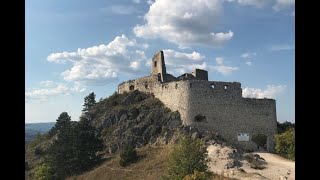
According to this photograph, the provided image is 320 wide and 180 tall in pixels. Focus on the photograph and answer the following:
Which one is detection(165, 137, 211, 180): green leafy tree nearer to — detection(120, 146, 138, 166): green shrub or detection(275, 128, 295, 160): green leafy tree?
detection(120, 146, 138, 166): green shrub

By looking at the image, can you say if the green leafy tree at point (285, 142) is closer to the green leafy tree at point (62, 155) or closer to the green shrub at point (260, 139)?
the green shrub at point (260, 139)

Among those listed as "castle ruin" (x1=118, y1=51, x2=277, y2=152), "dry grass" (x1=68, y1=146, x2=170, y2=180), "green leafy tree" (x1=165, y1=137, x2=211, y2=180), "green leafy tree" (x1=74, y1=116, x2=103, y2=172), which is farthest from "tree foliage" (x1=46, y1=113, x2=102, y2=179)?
"green leafy tree" (x1=165, y1=137, x2=211, y2=180)

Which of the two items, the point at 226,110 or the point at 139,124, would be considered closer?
the point at 226,110

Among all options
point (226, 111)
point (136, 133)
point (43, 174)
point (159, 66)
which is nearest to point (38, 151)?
point (43, 174)

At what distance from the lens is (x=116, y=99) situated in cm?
6462

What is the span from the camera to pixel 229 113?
2015 inches

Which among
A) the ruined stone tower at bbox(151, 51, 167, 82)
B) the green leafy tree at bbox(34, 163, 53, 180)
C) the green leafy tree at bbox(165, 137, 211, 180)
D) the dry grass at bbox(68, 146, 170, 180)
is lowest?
the green leafy tree at bbox(34, 163, 53, 180)

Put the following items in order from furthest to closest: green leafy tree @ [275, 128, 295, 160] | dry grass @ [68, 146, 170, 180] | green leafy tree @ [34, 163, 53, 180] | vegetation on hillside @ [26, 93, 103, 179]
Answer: vegetation on hillside @ [26, 93, 103, 179]
green leafy tree @ [34, 163, 53, 180]
green leafy tree @ [275, 128, 295, 160]
dry grass @ [68, 146, 170, 180]

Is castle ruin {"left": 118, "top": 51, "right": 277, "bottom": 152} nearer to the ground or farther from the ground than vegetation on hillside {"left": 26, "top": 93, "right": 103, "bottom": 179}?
farther from the ground

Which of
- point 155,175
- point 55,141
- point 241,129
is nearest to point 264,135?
point 241,129

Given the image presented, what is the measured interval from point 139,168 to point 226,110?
1274 cm

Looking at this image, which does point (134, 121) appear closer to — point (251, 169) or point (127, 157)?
point (127, 157)

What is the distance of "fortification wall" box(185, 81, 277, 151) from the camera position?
50.7m
